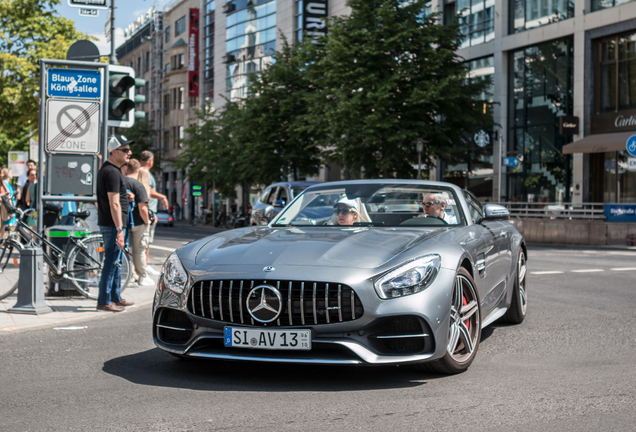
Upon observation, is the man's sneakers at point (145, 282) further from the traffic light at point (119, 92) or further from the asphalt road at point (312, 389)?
the asphalt road at point (312, 389)

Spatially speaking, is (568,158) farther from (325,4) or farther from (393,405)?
(393,405)

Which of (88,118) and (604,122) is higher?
(604,122)

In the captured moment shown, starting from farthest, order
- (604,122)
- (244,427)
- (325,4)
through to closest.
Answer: (325,4), (604,122), (244,427)

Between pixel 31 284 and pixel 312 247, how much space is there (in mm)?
4219

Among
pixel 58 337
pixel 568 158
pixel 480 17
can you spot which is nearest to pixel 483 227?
pixel 58 337

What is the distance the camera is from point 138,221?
10.4 m

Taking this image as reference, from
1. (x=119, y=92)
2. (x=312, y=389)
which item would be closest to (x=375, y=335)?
(x=312, y=389)

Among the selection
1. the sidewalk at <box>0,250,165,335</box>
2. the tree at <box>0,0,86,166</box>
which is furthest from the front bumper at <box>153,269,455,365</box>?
the tree at <box>0,0,86,166</box>

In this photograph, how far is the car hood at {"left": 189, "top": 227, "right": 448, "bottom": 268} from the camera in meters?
4.64

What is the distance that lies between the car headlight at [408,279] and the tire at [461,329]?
0.78 feet

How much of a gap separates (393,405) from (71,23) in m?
26.2

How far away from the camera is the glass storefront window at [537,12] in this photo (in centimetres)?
3152

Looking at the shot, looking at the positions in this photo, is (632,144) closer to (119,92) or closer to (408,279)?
(119,92)

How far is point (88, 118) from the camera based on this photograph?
911 centimetres
